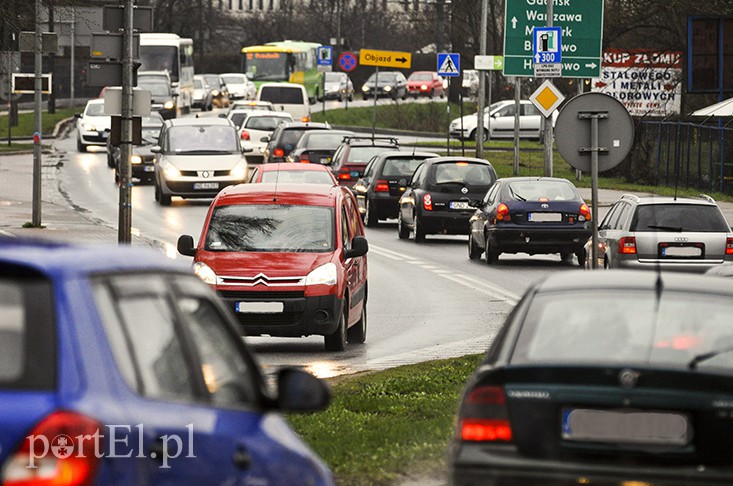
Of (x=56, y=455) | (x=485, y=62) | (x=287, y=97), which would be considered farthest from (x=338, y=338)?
(x=287, y=97)

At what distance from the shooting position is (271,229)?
17.1m

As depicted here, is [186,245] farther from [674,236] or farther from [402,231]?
[402,231]

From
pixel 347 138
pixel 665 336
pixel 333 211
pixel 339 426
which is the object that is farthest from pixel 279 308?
pixel 347 138

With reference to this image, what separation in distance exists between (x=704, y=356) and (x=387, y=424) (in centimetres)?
416

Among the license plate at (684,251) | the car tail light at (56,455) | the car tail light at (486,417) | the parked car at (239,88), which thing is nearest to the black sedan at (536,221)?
the license plate at (684,251)

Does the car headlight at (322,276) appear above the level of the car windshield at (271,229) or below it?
below

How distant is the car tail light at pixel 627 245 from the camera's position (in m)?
21.1

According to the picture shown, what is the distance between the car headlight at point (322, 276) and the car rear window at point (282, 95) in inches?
2097

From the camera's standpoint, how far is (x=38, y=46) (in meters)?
31.1

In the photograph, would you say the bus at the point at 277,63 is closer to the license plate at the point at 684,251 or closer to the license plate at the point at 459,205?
the license plate at the point at 459,205

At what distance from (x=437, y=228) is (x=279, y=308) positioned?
14.9 metres

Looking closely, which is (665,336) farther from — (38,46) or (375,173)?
(375,173)

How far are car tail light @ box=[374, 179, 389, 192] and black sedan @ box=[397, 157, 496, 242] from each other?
305 centimetres

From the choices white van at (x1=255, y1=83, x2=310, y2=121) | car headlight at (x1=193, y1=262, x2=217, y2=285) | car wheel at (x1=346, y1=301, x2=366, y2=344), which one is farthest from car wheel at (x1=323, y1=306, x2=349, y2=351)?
white van at (x1=255, y1=83, x2=310, y2=121)
